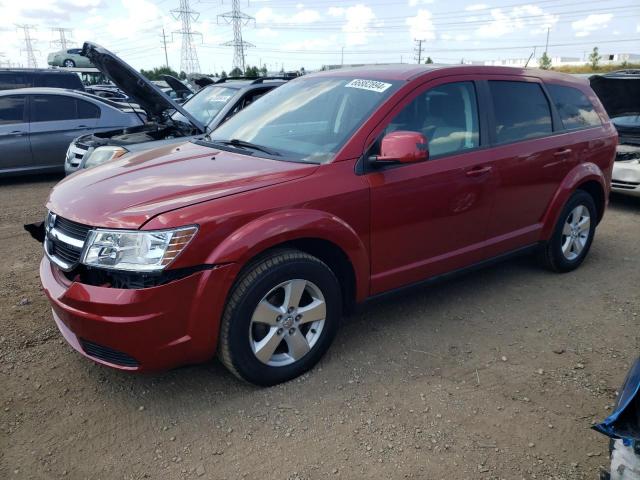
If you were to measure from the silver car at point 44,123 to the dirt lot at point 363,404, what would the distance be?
523cm

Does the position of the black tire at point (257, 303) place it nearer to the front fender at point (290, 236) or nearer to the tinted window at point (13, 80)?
the front fender at point (290, 236)

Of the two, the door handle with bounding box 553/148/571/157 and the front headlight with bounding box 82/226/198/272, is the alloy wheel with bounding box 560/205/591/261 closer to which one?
the door handle with bounding box 553/148/571/157

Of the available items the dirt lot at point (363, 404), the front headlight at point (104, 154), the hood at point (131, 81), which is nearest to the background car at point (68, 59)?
the hood at point (131, 81)

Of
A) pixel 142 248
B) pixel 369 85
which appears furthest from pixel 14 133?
pixel 142 248

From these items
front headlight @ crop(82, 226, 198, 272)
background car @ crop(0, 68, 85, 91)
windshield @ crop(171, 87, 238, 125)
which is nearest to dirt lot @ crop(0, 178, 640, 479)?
front headlight @ crop(82, 226, 198, 272)

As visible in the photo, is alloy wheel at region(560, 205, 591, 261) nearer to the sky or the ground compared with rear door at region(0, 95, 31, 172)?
nearer to the ground

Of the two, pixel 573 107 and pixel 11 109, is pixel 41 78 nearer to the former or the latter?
pixel 11 109

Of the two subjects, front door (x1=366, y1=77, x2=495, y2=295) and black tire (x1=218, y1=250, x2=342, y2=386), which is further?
front door (x1=366, y1=77, x2=495, y2=295)

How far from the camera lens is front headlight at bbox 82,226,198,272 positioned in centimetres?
246

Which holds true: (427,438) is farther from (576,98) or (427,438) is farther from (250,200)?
(576,98)

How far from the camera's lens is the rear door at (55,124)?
8516 millimetres

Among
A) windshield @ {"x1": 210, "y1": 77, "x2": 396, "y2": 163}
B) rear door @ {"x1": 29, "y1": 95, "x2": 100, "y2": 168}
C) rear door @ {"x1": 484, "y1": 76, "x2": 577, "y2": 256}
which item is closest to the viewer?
windshield @ {"x1": 210, "y1": 77, "x2": 396, "y2": 163}

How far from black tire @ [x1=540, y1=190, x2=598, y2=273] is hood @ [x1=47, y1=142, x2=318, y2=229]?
2627mm

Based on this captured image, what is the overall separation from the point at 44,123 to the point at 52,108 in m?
0.31
